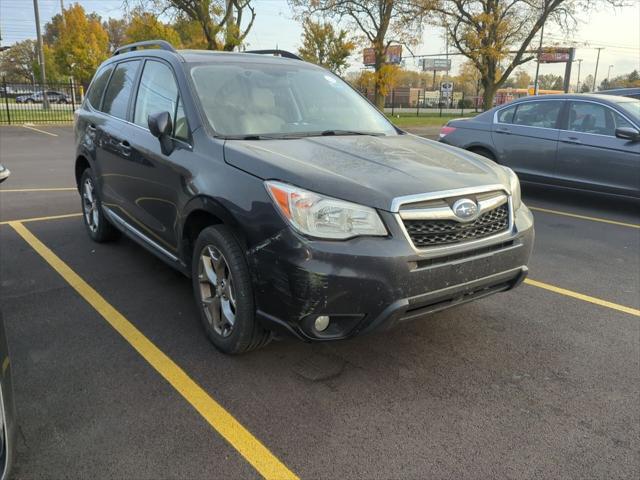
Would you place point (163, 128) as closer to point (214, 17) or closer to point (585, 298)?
point (585, 298)

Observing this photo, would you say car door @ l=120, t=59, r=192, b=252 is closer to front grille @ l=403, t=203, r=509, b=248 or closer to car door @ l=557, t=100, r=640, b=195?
front grille @ l=403, t=203, r=509, b=248

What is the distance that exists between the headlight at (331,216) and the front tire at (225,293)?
1.51 ft

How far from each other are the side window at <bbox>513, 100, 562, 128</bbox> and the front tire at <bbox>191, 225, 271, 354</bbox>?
642 centimetres

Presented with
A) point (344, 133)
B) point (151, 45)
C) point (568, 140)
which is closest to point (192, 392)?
point (344, 133)

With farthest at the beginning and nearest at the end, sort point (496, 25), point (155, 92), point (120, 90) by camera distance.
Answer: point (496, 25), point (120, 90), point (155, 92)

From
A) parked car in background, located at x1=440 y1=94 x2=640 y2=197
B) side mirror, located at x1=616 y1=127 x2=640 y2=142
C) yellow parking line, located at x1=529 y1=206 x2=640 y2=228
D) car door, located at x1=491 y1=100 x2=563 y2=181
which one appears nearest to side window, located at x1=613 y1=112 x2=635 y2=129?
parked car in background, located at x1=440 y1=94 x2=640 y2=197

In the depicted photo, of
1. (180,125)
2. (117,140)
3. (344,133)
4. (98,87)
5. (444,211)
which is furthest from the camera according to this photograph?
(98,87)

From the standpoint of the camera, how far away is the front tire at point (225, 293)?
2.97 m

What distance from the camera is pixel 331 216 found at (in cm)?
271

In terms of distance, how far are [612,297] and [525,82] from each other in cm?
11834

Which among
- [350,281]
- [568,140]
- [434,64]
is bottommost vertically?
[350,281]

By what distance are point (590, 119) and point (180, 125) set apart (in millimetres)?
6165

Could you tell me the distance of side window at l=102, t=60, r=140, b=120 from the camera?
4.57 meters

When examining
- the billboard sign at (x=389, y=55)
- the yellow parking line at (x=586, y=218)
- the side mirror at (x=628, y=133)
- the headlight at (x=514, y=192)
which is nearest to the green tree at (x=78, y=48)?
the billboard sign at (x=389, y=55)
